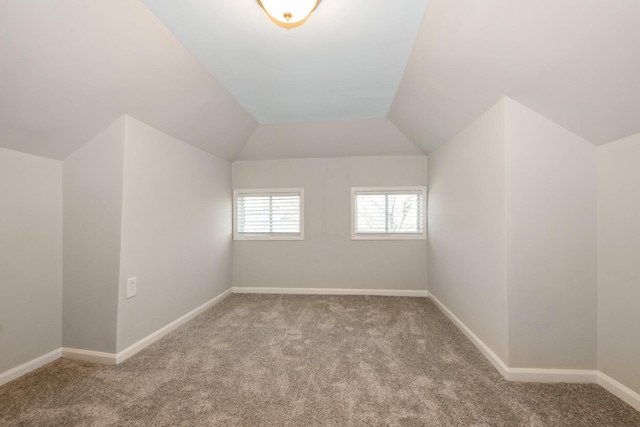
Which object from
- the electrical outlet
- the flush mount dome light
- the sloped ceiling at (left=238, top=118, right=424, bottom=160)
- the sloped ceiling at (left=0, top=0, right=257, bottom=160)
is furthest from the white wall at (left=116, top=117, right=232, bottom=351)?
the flush mount dome light

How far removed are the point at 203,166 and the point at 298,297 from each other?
2123 mm

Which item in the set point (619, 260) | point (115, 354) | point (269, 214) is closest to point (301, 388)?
point (115, 354)

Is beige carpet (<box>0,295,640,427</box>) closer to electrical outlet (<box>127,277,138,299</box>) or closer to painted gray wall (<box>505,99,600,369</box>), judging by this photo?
painted gray wall (<box>505,99,600,369</box>)

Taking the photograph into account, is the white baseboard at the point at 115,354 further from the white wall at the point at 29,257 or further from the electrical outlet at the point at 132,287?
the electrical outlet at the point at 132,287

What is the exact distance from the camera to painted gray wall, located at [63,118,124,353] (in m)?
1.93

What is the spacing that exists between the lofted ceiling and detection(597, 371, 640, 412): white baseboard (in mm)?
1521

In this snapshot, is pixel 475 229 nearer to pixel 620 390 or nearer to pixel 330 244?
pixel 620 390

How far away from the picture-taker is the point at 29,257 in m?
1.82

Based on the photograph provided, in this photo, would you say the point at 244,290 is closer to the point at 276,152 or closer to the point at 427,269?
the point at 276,152

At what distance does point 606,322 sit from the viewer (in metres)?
1.63

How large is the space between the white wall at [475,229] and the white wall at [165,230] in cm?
281

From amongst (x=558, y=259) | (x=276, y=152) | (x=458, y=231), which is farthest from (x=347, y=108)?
(x=558, y=259)

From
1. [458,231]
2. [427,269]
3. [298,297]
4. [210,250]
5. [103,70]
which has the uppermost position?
[103,70]

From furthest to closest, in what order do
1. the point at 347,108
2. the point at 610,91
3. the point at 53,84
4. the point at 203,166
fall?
1. the point at 203,166
2. the point at 347,108
3. the point at 53,84
4. the point at 610,91
